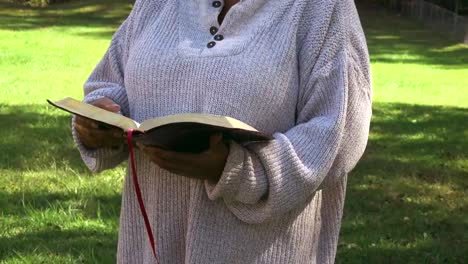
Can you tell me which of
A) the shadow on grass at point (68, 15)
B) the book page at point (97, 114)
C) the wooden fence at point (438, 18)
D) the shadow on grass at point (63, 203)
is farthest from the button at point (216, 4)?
the wooden fence at point (438, 18)

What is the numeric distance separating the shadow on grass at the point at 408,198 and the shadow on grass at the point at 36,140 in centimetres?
199

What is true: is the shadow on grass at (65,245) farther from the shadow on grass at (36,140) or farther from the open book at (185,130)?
the open book at (185,130)

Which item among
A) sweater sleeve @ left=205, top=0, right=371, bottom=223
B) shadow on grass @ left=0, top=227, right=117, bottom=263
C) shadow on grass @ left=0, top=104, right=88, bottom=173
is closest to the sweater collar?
sweater sleeve @ left=205, top=0, right=371, bottom=223

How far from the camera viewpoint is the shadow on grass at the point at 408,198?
5.41 m

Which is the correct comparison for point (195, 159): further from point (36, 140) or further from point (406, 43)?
point (406, 43)

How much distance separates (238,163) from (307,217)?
0.29 metres

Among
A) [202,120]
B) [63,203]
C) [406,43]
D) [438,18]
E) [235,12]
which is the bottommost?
[438,18]

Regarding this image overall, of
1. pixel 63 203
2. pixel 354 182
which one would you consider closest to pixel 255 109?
pixel 63 203

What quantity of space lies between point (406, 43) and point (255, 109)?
16934 mm

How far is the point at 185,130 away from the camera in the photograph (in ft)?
6.30

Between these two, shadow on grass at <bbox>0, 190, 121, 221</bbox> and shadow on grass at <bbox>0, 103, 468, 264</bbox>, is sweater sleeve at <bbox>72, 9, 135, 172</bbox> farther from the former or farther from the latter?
shadow on grass at <bbox>0, 190, 121, 221</bbox>

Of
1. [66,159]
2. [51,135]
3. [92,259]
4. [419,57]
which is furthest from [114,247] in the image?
[419,57]

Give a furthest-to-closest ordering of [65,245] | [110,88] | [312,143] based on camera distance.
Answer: [65,245] → [110,88] → [312,143]

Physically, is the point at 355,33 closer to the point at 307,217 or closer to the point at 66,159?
the point at 307,217
